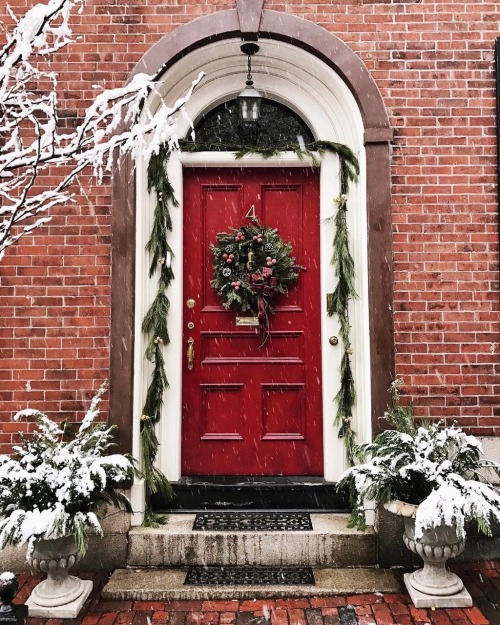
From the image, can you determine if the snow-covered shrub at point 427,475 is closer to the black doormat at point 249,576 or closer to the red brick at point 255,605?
the black doormat at point 249,576

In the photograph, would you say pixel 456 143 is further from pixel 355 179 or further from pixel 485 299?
pixel 485 299

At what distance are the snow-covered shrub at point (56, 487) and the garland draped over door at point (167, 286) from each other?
487mm

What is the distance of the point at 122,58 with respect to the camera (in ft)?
13.5

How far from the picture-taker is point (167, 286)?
4305 mm

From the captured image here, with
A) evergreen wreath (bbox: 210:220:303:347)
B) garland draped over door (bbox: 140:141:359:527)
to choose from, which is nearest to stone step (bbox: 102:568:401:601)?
garland draped over door (bbox: 140:141:359:527)

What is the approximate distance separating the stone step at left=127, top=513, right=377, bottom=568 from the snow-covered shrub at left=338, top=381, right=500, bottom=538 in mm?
278

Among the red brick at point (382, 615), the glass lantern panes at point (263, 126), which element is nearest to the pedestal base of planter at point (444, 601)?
the red brick at point (382, 615)

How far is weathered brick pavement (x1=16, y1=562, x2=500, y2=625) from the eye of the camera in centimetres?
313

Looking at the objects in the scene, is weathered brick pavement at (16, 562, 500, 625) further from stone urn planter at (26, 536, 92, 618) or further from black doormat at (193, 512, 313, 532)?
black doormat at (193, 512, 313, 532)

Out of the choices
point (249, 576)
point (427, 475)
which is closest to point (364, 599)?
point (249, 576)

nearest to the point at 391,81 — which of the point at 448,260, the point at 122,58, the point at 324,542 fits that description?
the point at 448,260

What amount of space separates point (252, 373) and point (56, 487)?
1.73m

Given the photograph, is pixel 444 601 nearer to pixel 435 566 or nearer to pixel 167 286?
pixel 435 566

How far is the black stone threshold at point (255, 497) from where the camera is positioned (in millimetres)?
4137
